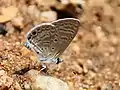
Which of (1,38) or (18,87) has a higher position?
(1,38)

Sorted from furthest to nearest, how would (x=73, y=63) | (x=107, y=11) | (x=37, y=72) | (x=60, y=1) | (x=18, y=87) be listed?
(x=107, y=11)
(x=60, y=1)
(x=73, y=63)
(x=37, y=72)
(x=18, y=87)

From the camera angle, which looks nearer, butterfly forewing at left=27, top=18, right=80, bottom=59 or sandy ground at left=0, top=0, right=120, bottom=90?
butterfly forewing at left=27, top=18, right=80, bottom=59

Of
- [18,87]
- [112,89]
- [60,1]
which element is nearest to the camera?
[18,87]

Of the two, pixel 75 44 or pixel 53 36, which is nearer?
pixel 53 36

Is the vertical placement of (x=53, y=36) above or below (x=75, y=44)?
above

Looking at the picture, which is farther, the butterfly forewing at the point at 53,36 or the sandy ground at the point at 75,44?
the sandy ground at the point at 75,44

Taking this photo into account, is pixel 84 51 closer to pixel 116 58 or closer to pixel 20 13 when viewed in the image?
pixel 116 58

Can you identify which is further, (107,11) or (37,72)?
(107,11)

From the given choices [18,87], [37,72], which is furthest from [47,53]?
[18,87]
